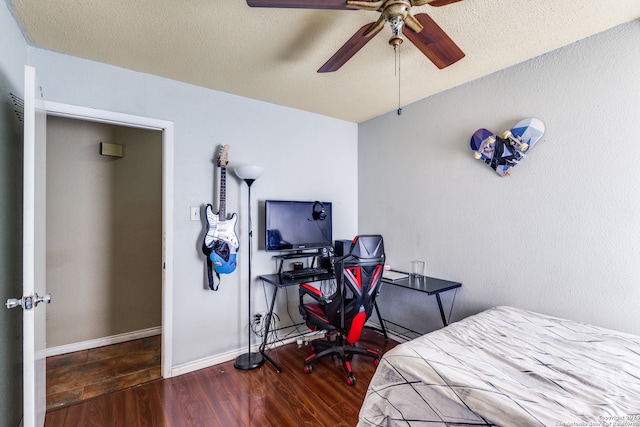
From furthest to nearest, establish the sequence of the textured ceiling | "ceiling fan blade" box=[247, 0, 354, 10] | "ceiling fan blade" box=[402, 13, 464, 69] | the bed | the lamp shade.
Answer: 1. the lamp shade
2. the textured ceiling
3. "ceiling fan blade" box=[402, 13, 464, 69]
4. "ceiling fan blade" box=[247, 0, 354, 10]
5. the bed

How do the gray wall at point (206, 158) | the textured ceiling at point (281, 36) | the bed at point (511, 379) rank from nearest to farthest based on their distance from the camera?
the bed at point (511, 379) → the textured ceiling at point (281, 36) → the gray wall at point (206, 158)

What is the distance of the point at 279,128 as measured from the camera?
3025 mm

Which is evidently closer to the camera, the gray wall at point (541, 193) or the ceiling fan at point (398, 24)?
the ceiling fan at point (398, 24)

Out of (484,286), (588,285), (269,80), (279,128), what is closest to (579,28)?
(588,285)

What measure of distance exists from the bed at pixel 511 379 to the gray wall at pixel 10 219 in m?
1.82

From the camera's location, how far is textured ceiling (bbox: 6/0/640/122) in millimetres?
1601

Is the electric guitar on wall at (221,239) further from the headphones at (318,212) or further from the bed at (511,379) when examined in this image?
the bed at (511,379)

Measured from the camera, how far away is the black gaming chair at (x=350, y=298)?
2312 mm

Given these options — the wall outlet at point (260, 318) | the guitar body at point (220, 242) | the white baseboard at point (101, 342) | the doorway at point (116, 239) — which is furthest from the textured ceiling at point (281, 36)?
the white baseboard at point (101, 342)

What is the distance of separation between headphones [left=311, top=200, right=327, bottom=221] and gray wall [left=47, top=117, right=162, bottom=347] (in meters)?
1.75

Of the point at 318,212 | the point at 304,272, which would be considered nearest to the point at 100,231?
the point at 304,272

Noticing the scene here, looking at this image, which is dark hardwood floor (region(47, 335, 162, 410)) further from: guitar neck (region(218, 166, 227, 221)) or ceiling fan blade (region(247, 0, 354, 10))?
ceiling fan blade (region(247, 0, 354, 10))

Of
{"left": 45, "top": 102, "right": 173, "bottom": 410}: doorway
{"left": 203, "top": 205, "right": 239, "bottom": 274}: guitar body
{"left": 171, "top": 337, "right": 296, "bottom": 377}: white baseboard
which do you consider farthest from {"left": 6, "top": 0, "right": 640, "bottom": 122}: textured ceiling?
{"left": 171, "top": 337, "right": 296, "bottom": 377}: white baseboard

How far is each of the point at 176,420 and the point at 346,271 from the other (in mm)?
1475
